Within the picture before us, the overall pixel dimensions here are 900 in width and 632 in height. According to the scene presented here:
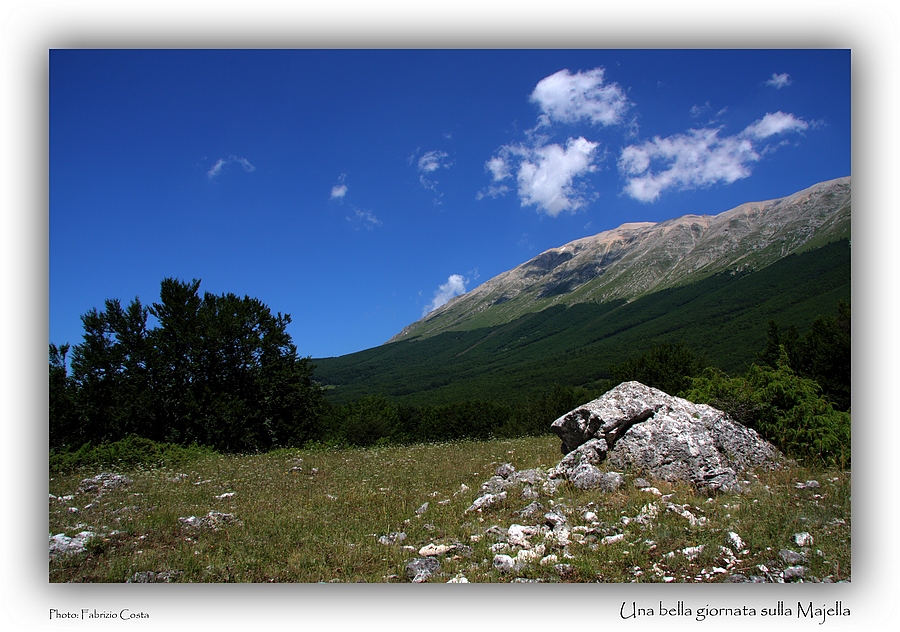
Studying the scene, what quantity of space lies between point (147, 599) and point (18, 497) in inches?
113

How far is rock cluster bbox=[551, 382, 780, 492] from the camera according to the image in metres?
7.65

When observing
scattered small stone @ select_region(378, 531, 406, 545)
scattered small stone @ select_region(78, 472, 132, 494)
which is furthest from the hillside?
scattered small stone @ select_region(378, 531, 406, 545)

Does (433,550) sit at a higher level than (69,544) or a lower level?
higher

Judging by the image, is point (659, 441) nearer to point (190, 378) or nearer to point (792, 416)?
point (792, 416)

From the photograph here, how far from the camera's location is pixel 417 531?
6273mm

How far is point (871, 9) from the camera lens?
22.7ft

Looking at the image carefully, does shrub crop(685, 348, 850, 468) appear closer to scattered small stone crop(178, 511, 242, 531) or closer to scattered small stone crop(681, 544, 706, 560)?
scattered small stone crop(681, 544, 706, 560)

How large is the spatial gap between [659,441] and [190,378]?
17021 mm

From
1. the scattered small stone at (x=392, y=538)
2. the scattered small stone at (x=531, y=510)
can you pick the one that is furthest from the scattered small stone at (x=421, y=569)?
the scattered small stone at (x=531, y=510)

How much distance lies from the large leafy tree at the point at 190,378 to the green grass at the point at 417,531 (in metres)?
9.14

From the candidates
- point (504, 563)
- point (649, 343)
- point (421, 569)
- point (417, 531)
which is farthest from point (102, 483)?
point (649, 343)

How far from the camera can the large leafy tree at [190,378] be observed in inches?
657

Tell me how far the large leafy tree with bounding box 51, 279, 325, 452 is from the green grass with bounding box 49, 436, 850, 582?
914 centimetres

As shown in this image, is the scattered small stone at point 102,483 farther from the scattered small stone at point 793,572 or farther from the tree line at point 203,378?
the scattered small stone at point 793,572
